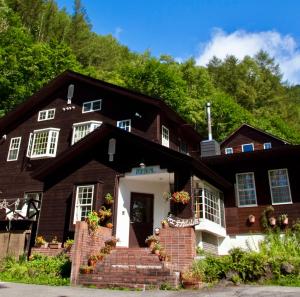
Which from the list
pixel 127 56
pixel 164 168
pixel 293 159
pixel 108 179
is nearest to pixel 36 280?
pixel 108 179

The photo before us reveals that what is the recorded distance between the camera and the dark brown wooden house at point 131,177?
51.4ft

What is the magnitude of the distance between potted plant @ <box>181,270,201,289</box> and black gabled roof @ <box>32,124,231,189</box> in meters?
4.50

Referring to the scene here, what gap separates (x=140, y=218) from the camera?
53.5 feet

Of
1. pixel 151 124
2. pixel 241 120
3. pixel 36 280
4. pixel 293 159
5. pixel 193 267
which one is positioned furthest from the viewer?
pixel 241 120

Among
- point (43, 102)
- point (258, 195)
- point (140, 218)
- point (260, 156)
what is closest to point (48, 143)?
point (43, 102)

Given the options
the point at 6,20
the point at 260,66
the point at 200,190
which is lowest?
the point at 200,190

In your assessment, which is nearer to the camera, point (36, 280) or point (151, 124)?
point (36, 280)

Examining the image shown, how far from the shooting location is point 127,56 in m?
52.8

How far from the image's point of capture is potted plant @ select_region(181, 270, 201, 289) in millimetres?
11031

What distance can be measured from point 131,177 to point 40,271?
5.20 m

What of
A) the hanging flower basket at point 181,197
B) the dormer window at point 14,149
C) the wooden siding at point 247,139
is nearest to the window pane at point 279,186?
Result: the hanging flower basket at point 181,197

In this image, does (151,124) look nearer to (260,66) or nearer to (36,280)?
(36,280)

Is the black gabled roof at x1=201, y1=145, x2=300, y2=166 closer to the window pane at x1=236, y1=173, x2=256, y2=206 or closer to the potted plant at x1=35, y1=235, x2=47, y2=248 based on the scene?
the window pane at x1=236, y1=173, x2=256, y2=206

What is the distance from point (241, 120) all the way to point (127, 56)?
20363mm
